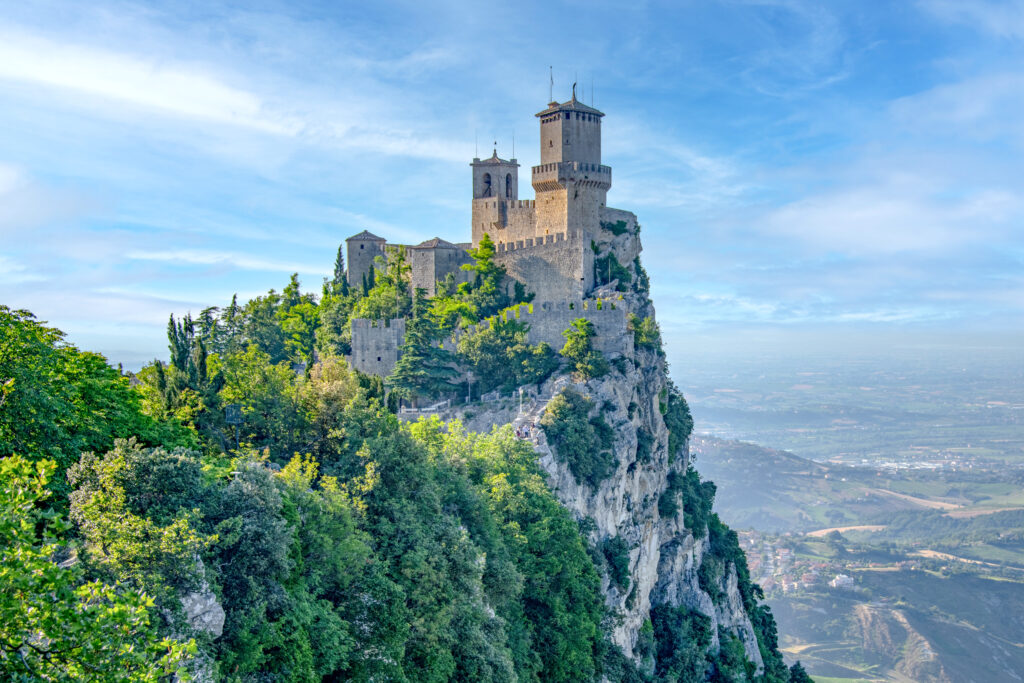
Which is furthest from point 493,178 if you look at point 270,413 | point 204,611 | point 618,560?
point 204,611

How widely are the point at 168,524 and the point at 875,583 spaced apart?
153 meters

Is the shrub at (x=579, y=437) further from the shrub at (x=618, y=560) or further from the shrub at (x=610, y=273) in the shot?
the shrub at (x=610, y=273)

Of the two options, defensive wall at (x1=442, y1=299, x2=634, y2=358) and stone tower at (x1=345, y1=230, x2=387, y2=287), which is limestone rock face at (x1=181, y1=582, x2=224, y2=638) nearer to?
defensive wall at (x1=442, y1=299, x2=634, y2=358)

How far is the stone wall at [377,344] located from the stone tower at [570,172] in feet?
37.8

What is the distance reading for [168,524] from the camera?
17344 millimetres

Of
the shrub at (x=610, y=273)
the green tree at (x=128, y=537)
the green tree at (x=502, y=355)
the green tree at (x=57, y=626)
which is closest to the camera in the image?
the green tree at (x=57, y=626)

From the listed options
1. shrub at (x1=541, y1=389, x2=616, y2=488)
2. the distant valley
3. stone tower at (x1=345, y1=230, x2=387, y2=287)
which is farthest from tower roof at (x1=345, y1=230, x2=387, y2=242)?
the distant valley

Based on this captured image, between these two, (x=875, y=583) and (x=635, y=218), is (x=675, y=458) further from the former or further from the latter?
(x=875, y=583)

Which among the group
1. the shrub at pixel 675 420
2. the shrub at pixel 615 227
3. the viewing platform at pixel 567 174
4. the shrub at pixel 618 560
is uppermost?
the viewing platform at pixel 567 174

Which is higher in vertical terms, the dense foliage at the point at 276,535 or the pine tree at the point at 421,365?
the pine tree at the point at 421,365

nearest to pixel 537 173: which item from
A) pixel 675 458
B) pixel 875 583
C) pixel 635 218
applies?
pixel 635 218

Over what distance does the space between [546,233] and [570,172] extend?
411cm

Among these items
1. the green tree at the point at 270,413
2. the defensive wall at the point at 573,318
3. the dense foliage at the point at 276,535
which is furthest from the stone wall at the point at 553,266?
the green tree at the point at 270,413

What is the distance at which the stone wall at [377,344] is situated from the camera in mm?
55031
